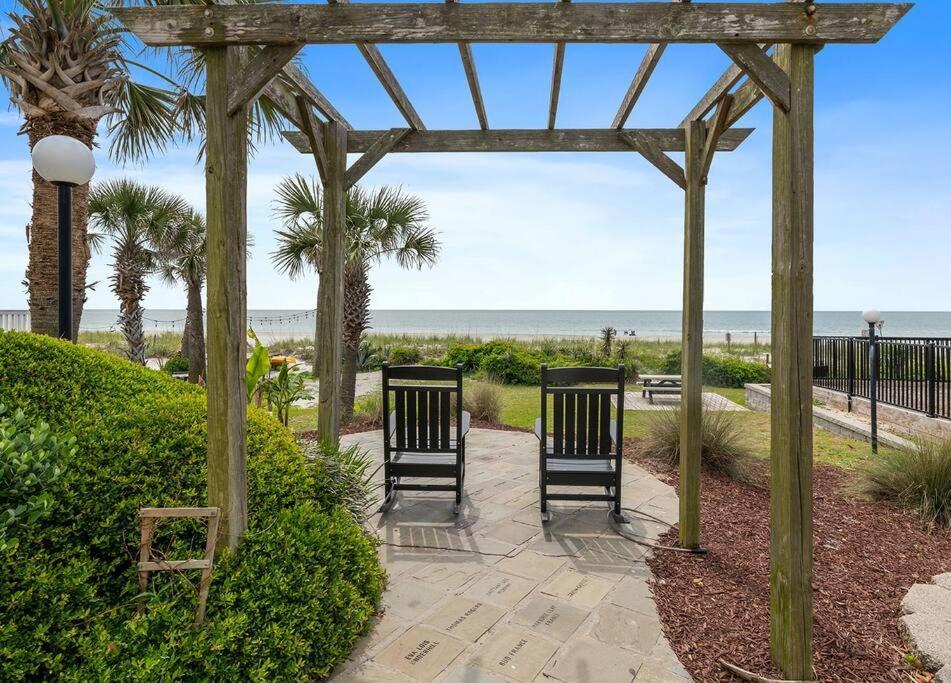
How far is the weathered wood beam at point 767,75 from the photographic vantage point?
212 cm

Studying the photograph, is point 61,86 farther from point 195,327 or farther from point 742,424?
point 742,424

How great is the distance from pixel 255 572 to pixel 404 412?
200 cm

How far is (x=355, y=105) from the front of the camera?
13.1ft

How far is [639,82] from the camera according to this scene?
10.6 feet

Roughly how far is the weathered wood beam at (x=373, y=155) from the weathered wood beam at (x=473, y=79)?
63 centimetres

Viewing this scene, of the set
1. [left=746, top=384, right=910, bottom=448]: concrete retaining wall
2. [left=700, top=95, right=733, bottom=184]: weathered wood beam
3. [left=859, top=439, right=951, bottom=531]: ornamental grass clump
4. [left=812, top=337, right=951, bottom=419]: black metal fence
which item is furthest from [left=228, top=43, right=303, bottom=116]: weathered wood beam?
[left=812, top=337, right=951, bottom=419]: black metal fence

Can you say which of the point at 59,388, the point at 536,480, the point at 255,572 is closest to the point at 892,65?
the point at 536,480

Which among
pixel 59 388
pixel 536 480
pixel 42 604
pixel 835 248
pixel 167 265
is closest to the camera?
pixel 42 604

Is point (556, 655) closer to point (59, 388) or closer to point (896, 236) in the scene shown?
point (59, 388)

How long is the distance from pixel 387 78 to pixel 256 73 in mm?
1207

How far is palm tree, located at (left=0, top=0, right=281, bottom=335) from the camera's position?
561cm

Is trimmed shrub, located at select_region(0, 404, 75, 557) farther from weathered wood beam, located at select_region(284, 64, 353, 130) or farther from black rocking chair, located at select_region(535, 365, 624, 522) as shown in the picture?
black rocking chair, located at select_region(535, 365, 624, 522)

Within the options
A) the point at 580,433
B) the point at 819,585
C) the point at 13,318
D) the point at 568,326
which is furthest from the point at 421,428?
the point at 568,326

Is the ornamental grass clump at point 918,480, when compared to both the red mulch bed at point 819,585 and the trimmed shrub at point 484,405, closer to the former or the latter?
the red mulch bed at point 819,585
